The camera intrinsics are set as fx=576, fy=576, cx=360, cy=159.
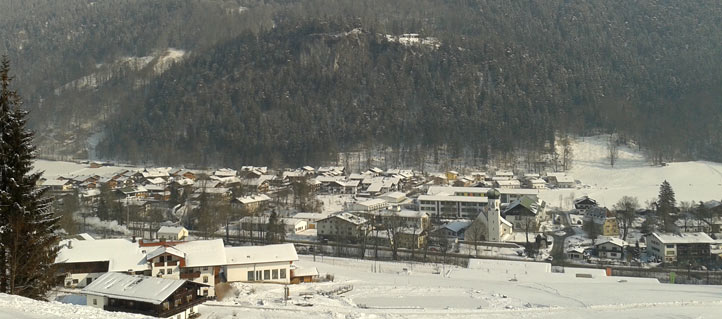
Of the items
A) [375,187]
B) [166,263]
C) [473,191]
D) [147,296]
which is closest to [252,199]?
[375,187]

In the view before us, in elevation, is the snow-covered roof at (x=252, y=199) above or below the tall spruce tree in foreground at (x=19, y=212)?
below

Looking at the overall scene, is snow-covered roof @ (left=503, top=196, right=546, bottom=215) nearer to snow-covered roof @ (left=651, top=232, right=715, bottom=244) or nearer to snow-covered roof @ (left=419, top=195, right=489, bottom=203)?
snow-covered roof @ (left=419, top=195, right=489, bottom=203)

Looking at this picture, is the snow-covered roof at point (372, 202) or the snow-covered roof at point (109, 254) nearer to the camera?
the snow-covered roof at point (109, 254)

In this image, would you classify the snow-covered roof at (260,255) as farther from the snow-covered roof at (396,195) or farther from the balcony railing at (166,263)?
the snow-covered roof at (396,195)

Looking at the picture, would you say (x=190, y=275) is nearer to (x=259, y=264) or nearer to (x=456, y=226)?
(x=259, y=264)

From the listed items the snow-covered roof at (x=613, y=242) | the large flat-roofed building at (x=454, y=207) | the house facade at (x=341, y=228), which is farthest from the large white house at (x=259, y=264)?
the large flat-roofed building at (x=454, y=207)
